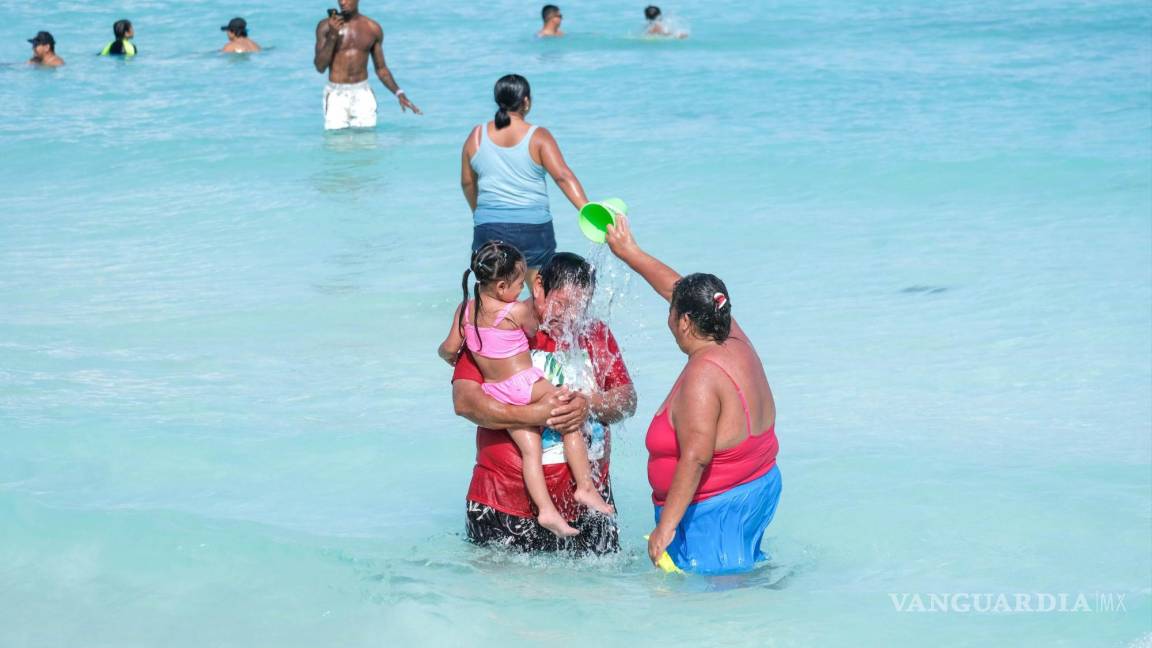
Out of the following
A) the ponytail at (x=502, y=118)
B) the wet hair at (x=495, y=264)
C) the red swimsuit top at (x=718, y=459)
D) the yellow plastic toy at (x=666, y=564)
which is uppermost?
the ponytail at (x=502, y=118)

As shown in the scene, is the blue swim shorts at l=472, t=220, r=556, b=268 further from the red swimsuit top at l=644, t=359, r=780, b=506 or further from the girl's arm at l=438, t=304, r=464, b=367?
the red swimsuit top at l=644, t=359, r=780, b=506

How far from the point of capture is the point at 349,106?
14.2 metres

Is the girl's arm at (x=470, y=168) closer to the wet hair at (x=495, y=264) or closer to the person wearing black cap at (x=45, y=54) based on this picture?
the wet hair at (x=495, y=264)

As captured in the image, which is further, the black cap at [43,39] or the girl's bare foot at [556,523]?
the black cap at [43,39]

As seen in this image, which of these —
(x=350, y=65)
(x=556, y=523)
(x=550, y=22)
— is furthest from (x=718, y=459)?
(x=550, y=22)

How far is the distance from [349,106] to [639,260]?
10.3m

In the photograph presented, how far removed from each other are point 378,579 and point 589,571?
730mm

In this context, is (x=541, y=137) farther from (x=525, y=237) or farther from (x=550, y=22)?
(x=550, y=22)

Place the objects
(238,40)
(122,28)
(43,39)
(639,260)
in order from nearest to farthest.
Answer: (639,260) → (43,39) → (122,28) → (238,40)

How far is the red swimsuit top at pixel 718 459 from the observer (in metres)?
4.18

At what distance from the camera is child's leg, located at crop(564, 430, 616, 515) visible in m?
4.34

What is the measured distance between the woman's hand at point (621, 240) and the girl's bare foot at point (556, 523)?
0.87 m

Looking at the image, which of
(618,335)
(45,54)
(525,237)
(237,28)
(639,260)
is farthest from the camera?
(237,28)

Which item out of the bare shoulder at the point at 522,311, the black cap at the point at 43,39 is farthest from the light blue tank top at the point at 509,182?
the black cap at the point at 43,39
